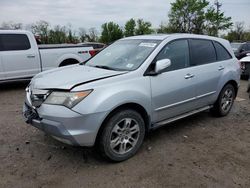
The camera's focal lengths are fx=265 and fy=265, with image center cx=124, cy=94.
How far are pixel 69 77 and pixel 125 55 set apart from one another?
40.5 inches

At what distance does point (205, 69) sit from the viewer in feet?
15.4

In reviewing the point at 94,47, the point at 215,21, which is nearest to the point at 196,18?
the point at 215,21

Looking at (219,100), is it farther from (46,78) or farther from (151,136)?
(46,78)

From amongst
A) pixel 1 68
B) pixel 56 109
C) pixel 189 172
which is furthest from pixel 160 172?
pixel 1 68

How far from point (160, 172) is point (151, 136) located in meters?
1.17

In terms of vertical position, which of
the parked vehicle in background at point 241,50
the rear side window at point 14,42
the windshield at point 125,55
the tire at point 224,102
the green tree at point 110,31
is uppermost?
the green tree at point 110,31

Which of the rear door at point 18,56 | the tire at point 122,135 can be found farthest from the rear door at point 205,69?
the rear door at point 18,56

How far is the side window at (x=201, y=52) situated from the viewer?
15.1ft

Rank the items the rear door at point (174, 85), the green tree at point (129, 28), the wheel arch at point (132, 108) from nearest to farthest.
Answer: the wheel arch at point (132, 108) < the rear door at point (174, 85) < the green tree at point (129, 28)

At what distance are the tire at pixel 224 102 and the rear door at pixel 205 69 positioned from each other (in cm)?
30

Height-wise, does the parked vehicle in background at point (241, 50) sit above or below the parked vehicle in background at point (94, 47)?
below

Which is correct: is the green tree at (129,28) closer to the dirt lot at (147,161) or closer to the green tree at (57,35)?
the green tree at (57,35)

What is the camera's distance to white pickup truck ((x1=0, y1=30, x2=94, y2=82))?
310 inches

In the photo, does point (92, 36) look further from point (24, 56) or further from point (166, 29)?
point (24, 56)
